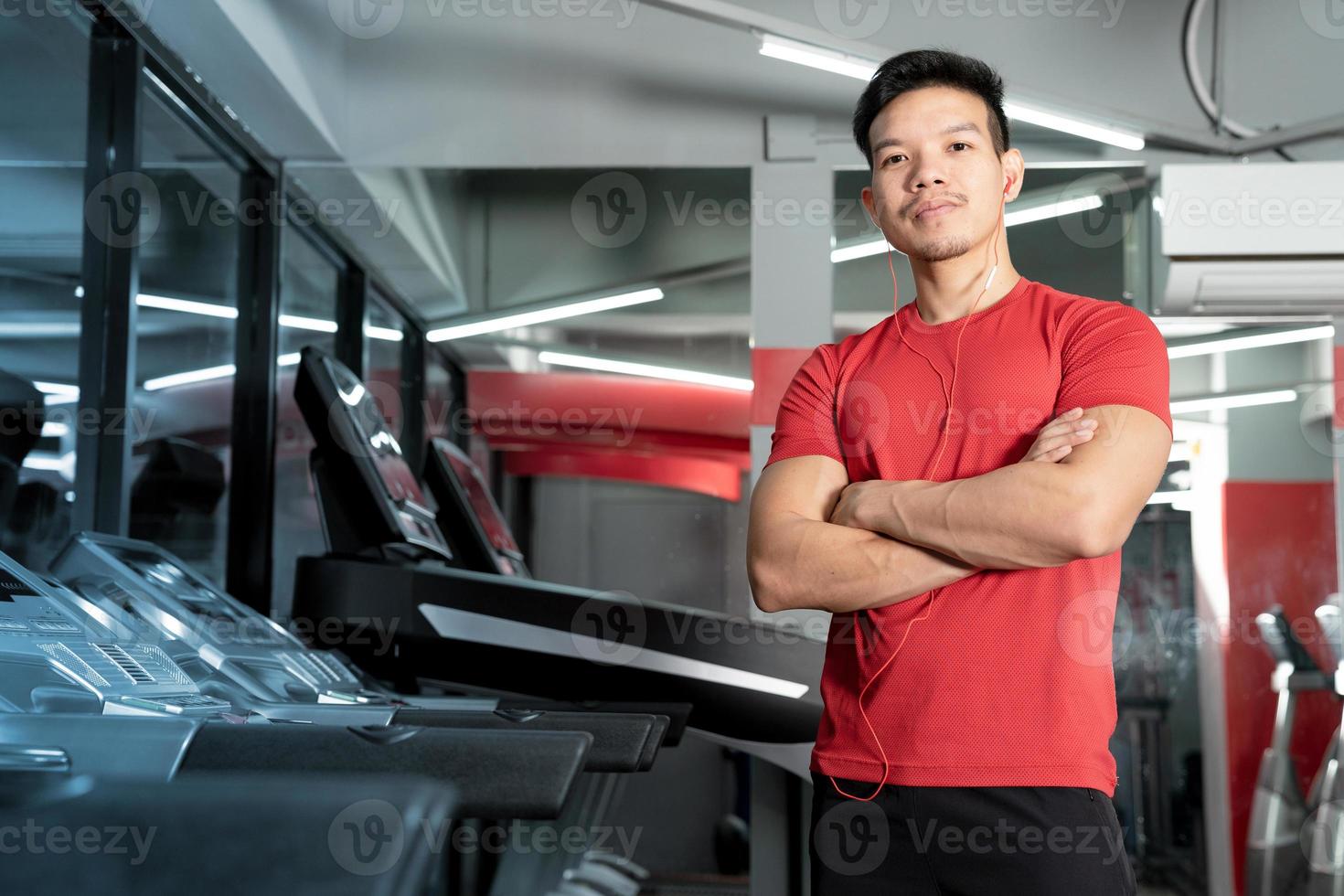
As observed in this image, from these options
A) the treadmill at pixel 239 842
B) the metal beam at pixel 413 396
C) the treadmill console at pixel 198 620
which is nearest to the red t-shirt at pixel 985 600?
the treadmill at pixel 239 842

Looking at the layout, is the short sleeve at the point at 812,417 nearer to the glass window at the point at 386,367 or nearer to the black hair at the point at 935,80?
the black hair at the point at 935,80

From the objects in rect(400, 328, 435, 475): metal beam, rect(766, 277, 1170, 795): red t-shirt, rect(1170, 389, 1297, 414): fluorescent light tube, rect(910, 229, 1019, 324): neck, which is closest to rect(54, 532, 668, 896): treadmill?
rect(766, 277, 1170, 795): red t-shirt

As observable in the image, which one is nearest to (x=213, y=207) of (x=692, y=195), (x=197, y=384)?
(x=197, y=384)

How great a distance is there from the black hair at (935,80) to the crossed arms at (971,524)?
465mm

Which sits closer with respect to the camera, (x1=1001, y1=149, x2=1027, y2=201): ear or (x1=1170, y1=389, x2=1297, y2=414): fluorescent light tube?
(x1=1001, y1=149, x2=1027, y2=201): ear

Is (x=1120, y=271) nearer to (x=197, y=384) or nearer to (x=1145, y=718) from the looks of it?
(x=1145, y=718)

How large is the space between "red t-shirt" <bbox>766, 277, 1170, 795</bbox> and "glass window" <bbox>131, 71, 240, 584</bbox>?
2.17 metres

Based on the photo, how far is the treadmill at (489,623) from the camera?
9.04 feet

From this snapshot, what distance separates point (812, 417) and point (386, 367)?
10.9 ft

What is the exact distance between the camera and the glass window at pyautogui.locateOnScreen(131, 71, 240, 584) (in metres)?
3.16

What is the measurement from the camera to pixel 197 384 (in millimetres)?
3502

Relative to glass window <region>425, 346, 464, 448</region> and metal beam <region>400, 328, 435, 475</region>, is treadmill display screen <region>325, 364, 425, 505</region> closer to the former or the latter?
glass window <region>425, 346, 464, 448</region>

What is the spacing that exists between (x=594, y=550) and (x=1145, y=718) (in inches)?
76.3

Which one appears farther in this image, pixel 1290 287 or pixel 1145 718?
pixel 1145 718
